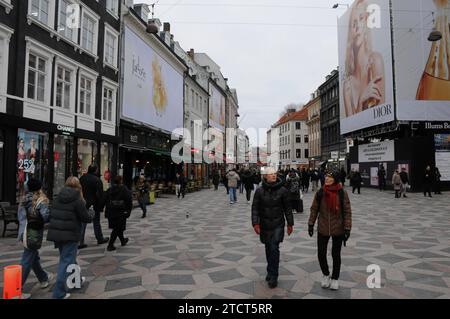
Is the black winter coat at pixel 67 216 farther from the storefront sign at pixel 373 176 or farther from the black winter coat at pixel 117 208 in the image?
the storefront sign at pixel 373 176

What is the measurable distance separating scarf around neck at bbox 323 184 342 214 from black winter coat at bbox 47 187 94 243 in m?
3.57

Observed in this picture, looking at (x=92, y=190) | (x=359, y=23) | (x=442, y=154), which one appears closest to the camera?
(x=92, y=190)

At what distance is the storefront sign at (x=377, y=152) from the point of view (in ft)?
94.4

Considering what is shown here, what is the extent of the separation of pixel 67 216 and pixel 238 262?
136 inches

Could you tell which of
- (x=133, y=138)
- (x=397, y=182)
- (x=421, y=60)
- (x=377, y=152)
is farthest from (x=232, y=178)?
(x=421, y=60)

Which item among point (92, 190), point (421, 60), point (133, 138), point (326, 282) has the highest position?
point (421, 60)

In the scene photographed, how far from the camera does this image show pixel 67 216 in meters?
5.00

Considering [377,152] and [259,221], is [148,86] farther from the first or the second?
[259,221]

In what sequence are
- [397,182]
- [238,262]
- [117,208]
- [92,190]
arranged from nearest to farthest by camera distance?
[238,262]
[117,208]
[92,190]
[397,182]

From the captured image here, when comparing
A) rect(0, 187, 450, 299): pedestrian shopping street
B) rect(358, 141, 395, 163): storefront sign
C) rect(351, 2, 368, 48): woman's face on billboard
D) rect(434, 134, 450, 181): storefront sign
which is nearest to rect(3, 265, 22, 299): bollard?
rect(0, 187, 450, 299): pedestrian shopping street

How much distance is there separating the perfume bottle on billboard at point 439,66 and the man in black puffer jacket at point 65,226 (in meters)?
27.8

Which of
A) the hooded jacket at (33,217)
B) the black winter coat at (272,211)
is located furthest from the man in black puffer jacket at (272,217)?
the hooded jacket at (33,217)

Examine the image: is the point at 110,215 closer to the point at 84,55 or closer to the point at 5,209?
the point at 5,209
